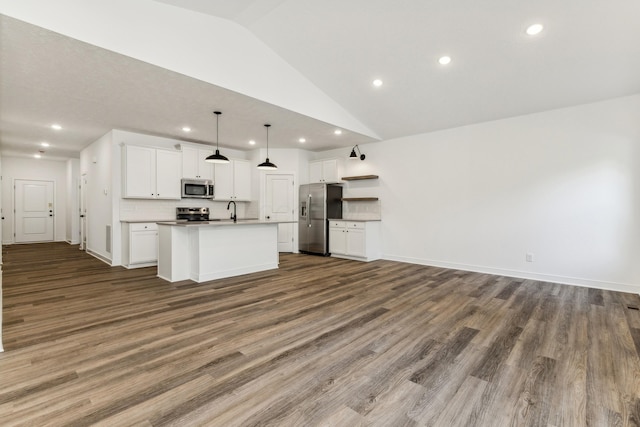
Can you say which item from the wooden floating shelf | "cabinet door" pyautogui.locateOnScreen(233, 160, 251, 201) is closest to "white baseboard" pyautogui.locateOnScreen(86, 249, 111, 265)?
"cabinet door" pyautogui.locateOnScreen(233, 160, 251, 201)

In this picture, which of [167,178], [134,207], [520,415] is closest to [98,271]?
[134,207]

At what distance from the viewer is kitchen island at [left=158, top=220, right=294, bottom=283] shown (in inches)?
177

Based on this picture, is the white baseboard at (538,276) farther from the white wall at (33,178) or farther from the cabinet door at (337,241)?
the white wall at (33,178)

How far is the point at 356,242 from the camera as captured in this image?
648 centimetres

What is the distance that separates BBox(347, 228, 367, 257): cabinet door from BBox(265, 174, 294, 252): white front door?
1.69m

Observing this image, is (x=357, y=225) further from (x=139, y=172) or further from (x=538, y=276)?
(x=139, y=172)

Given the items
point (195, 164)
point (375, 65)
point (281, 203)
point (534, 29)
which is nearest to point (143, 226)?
point (195, 164)

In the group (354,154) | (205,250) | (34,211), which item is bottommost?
(205,250)

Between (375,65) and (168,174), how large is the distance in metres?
4.63

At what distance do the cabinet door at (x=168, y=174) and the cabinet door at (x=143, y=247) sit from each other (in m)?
0.86

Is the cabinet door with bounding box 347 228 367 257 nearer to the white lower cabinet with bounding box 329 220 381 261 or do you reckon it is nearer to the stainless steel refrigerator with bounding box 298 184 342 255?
the white lower cabinet with bounding box 329 220 381 261

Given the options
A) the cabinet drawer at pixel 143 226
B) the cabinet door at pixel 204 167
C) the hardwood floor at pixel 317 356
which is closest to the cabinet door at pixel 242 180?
the cabinet door at pixel 204 167

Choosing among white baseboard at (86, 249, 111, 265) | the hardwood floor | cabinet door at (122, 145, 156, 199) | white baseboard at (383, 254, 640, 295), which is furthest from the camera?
white baseboard at (86, 249, 111, 265)

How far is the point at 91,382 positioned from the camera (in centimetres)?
193
